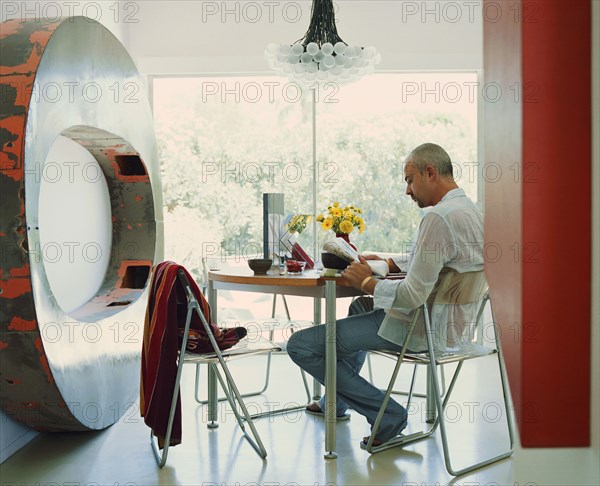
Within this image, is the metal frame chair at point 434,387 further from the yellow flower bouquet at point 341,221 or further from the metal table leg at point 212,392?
the metal table leg at point 212,392

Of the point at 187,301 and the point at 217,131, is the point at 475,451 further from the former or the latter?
the point at 217,131

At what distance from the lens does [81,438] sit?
3.76 meters

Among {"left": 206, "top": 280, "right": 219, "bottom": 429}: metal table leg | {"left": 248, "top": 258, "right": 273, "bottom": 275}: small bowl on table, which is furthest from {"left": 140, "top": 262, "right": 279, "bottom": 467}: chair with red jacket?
{"left": 206, "top": 280, "right": 219, "bottom": 429}: metal table leg

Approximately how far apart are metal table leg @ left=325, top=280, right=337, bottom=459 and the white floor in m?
0.09

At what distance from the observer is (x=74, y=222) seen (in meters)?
4.32

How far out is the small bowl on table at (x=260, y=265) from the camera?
3.77m

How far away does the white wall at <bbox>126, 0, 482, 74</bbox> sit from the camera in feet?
19.1

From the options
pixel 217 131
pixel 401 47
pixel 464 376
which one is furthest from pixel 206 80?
pixel 464 376

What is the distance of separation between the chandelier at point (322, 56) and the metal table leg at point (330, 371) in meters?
1.17

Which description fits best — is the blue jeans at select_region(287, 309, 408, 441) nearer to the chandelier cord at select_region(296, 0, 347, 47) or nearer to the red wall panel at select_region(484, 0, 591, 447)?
the chandelier cord at select_region(296, 0, 347, 47)

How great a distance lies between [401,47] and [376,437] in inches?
131

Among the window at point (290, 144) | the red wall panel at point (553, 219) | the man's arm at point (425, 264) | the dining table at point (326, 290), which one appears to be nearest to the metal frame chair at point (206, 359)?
the dining table at point (326, 290)

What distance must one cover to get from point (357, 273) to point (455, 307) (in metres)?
0.46

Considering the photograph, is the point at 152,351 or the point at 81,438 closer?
the point at 152,351
